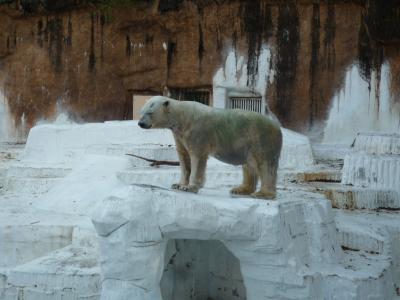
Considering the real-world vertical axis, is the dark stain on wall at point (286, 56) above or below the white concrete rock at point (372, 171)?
above

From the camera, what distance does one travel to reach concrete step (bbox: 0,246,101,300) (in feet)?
18.9

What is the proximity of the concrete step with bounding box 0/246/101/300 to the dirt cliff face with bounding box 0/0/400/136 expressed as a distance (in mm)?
9067

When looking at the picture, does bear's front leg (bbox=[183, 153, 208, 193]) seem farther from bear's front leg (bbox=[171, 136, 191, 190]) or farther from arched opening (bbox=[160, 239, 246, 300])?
arched opening (bbox=[160, 239, 246, 300])

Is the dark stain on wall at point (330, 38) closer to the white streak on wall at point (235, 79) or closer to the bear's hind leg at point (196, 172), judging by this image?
the white streak on wall at point (235, 79)

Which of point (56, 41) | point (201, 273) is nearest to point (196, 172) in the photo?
point (201, 273)

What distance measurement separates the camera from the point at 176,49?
14977 millimetres

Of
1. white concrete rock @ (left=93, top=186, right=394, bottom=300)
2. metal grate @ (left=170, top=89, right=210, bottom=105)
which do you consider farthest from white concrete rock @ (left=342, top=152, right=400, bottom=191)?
metal grate @ (left=170, top=89, right=210, bottom=105)

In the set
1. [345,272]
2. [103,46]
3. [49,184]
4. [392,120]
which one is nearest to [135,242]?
[345,272]

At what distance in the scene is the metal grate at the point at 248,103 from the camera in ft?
47.2

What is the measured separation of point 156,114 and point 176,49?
33.6ft

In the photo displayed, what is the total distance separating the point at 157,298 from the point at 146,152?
5.92 meters

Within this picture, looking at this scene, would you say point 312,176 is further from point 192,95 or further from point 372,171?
point 192,95

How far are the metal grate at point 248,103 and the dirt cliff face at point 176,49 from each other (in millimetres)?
444

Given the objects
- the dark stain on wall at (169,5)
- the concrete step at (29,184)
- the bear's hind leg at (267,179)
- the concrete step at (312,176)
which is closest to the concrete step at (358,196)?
the concrete step at (312,176)
